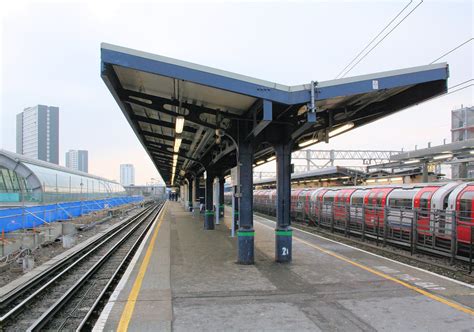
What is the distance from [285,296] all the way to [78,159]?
162 metres

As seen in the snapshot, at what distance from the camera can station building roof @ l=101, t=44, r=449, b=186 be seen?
806 centimetres

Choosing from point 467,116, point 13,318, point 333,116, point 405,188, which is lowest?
point 13,318

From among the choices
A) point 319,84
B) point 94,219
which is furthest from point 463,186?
point 94,219

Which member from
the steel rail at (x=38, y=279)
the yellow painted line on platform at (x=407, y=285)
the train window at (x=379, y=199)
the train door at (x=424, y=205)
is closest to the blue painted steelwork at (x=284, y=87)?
the yellow painted line on platform at (x=407, y=285)

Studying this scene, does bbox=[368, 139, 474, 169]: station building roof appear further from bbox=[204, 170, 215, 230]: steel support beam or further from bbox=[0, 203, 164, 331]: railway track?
bbox=[0, 203, 164, 331]: railway track

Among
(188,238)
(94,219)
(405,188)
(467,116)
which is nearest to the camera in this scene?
(405,188)

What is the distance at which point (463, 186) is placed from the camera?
1128cm

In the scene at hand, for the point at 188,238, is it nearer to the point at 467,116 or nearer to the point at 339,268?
the point at 339,268

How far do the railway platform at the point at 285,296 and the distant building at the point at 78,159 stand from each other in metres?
155

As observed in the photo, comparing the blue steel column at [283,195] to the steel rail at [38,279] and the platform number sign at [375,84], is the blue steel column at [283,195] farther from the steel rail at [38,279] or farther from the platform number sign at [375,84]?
the steel rail at [38,279]

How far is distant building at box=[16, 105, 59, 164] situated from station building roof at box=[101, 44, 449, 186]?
229 feet

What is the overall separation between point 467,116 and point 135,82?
226 feet

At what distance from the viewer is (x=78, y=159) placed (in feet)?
510

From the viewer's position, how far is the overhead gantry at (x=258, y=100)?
819 centimetres
